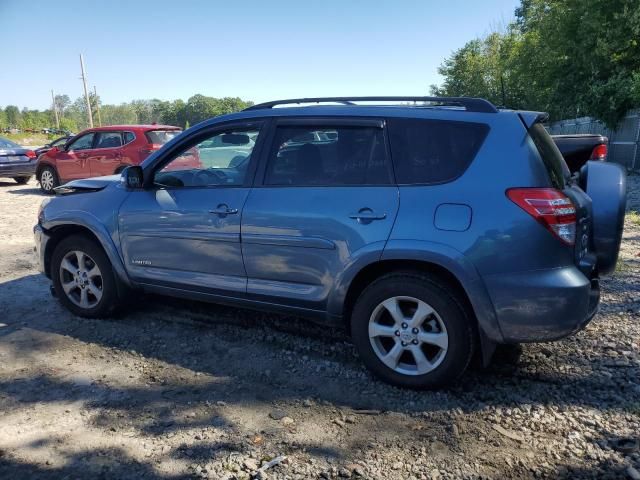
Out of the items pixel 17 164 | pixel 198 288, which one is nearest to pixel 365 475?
pixel 198 288

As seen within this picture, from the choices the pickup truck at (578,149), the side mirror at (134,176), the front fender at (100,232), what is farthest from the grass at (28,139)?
the pickup truck at (578,149)

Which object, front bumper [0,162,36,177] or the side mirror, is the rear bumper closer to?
the side mirror

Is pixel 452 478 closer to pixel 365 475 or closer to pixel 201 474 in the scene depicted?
pixel 365 475

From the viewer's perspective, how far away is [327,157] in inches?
140

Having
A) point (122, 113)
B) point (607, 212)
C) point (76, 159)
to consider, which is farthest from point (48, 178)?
point (122, 113)

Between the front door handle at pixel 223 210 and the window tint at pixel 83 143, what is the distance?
10.1m

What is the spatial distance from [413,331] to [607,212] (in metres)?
1.64

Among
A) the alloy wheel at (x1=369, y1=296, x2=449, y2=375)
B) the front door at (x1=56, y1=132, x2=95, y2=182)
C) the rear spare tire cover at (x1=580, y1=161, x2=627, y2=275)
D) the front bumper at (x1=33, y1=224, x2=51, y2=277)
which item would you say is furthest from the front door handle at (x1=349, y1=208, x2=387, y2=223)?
the front door at (x1=56, y1=132, x2=95, y2=182)

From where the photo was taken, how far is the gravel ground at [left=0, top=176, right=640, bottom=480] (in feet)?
8.58

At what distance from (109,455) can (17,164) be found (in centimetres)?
1478

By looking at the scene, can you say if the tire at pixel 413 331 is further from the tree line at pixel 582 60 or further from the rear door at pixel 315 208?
the tree line at pixel 582 60

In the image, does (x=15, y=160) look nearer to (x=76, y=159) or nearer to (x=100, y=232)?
(x=76, y=159)

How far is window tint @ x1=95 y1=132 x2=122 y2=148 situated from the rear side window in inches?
395

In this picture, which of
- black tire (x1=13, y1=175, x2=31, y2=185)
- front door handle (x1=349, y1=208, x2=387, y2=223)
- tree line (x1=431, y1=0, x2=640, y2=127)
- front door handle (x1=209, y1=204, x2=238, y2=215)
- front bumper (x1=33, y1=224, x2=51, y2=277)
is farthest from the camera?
tree line (x1=431, y1=0, x2=640, y2=127)
